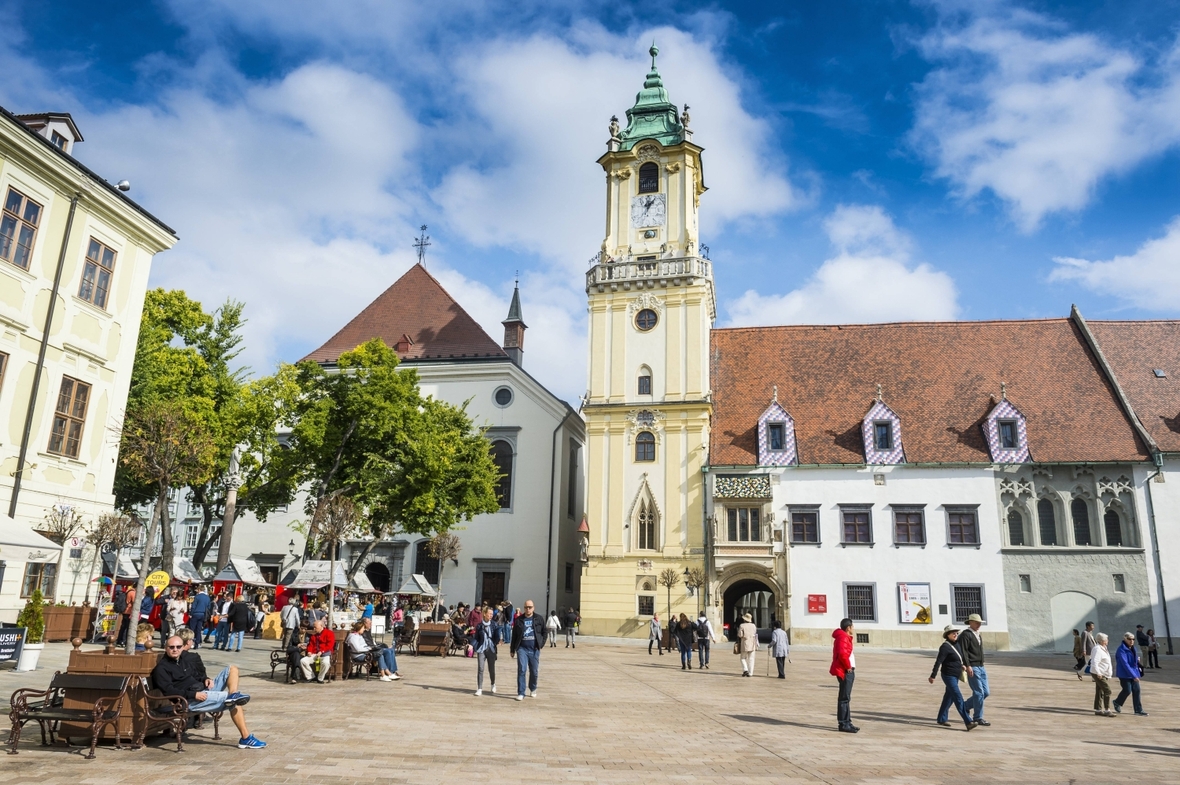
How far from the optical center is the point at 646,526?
38906mm

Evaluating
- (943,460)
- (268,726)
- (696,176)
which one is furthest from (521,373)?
(268,726)

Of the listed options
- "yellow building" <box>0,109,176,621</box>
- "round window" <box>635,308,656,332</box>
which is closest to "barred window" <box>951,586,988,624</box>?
"round window" <box>635,308,656,332</box>

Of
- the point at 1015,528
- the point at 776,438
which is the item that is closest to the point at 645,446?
the point at 776,438

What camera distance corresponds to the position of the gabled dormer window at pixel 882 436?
37.7 meters

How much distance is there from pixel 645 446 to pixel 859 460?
9.44 m

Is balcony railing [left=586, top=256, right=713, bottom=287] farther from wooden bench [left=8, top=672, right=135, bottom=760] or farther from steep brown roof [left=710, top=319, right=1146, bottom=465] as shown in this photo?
wooden bench [left=8, top=672, right=135, bottom=760]

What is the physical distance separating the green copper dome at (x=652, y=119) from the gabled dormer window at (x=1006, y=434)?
19.8 m

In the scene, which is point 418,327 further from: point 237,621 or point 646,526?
point 237,621

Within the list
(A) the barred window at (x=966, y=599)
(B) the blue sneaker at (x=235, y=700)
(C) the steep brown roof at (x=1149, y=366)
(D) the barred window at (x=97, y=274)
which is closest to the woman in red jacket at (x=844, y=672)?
(B) the blue sneaker at (x=235, y=700)

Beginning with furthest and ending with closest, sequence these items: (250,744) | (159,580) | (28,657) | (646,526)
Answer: (646,526) < (159,580) < (28,657) < (250,744)

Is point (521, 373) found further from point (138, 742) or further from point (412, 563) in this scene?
point (138, 742)

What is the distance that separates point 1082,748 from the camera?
11.4 metres

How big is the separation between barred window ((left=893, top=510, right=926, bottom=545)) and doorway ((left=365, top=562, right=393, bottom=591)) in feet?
78.5

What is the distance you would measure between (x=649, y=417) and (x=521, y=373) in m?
7.29
